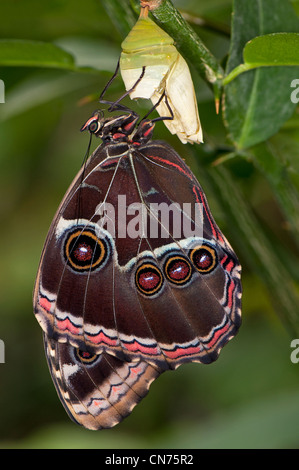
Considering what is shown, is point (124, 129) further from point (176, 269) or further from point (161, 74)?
point (176, 269)

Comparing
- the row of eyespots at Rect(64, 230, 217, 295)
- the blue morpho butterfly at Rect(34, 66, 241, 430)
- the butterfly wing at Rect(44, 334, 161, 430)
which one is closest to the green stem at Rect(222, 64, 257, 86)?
the blue morpho butterfly at Rect(34, 66, 241, 430)

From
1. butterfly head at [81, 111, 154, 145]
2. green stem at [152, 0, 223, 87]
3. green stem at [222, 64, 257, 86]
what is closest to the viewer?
green stem at [152, 0, 223, 87]

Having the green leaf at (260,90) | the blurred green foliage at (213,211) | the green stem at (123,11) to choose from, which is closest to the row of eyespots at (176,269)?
the blurred green foliage at (213,211)

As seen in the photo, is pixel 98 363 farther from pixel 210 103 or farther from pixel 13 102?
pixel 13 102

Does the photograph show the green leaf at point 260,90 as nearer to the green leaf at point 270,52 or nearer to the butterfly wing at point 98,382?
the green leaf at point 270,52

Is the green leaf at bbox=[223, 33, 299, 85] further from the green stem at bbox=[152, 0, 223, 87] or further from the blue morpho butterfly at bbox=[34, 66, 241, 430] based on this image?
the blue morpho butterfly at bbox=[34, 66, 241, 430]

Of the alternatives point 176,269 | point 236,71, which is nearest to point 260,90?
point 236,71
